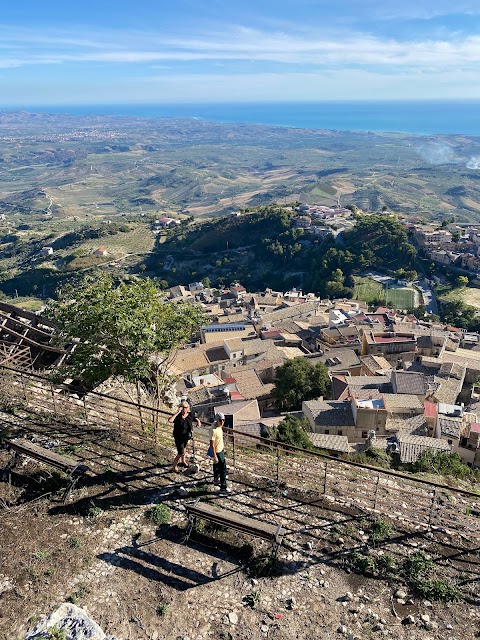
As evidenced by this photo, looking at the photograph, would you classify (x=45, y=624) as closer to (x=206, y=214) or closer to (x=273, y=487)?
(x=273, y=487)

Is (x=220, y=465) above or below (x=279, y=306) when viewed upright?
above

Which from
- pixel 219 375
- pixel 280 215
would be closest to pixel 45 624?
pixel 219 375

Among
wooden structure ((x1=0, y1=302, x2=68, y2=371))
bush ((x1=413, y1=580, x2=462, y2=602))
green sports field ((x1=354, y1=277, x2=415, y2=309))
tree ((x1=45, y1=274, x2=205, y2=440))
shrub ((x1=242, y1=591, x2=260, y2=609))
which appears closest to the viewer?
shrub ((x1=242, y1=591, x2=260, y2=609))

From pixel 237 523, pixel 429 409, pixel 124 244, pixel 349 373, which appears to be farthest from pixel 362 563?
pixel 124 244

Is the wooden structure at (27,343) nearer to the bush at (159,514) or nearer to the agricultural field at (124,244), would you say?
the bush at (159,514)

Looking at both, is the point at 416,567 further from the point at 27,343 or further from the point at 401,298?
the point at 401,298

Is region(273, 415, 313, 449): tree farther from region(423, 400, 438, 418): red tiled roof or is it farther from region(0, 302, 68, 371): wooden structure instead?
region(423, 400, 438, 418): red tiled roof

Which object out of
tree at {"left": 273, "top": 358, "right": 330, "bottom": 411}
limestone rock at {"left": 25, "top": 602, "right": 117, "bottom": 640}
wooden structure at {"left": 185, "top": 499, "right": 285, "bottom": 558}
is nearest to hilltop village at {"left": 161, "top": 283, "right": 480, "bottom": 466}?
tree at {"left": 273, "top": 358, "right": 330, "bottom": 411}
